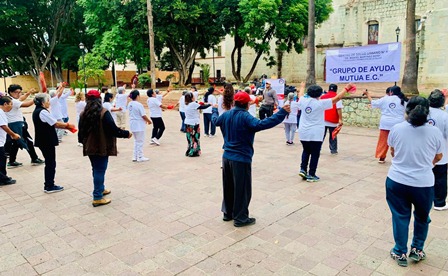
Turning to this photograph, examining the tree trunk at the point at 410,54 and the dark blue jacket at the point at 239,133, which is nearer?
the dark blue jacket at the point at 239,133

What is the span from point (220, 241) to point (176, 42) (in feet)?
83.7

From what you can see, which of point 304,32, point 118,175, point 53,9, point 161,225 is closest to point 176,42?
point 304,32

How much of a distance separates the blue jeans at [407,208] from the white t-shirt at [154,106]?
7263 mm

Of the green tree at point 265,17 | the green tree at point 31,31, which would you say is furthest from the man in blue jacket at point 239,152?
the green tree at point 31,31

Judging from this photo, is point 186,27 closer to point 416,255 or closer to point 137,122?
point 137,122

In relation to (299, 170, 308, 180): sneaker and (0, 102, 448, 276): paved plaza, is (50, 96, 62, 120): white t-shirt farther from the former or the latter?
(299, 170, 308, 180): sneaker

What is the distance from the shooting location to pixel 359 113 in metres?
12.6

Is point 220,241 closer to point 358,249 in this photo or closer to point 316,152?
point 358,249

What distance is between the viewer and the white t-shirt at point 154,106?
961 centimetres

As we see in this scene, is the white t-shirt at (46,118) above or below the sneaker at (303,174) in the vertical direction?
above

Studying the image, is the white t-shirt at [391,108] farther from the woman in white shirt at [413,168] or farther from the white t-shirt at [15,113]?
the white t-shirt at [15,113]

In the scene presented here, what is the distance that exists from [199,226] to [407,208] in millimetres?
2401

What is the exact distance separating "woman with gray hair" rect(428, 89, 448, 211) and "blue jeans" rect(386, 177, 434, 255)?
46.3 inches

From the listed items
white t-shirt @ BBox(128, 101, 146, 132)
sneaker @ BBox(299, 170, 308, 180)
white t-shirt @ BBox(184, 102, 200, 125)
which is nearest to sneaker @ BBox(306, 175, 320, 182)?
sneaker @ BBox(299, 170, 308, 180)
